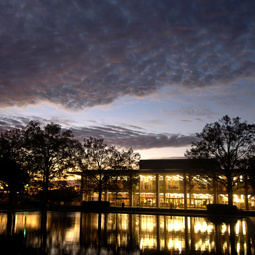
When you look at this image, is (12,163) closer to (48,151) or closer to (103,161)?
(48,151)

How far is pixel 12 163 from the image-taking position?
154 ft

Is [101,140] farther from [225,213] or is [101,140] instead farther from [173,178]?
[225,213]

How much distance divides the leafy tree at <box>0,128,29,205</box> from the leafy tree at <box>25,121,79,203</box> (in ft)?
4.61

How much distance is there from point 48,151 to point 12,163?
5.72 metres

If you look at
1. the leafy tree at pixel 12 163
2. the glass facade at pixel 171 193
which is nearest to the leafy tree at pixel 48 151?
the leafy tree at pixel 12 163

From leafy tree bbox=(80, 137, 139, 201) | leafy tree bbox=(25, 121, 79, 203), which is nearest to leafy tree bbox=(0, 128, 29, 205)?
leafy tree bbox=(25, 121, 79, 203)

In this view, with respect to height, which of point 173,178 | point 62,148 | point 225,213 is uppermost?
point 62,148

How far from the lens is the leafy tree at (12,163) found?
1800 inches

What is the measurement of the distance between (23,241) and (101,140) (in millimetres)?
40046

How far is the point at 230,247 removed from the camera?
46.1 ft

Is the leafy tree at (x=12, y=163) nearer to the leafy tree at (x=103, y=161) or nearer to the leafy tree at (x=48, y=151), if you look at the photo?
the leafy tree at (x=48, y=151)

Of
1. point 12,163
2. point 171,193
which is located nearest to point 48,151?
point 12,163

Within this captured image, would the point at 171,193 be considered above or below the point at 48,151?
below

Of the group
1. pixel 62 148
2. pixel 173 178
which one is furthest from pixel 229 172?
pixel 62 148
